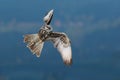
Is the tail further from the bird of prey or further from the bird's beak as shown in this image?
the bird's beak

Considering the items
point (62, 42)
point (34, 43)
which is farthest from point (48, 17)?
point (62, 42)

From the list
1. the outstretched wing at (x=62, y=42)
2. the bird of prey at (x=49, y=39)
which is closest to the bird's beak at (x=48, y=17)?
the bird of prey at (x=49, y=39)

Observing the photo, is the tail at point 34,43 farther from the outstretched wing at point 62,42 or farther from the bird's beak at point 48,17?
the bird's beak at point 48,17

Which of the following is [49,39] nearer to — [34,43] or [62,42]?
[62,42]

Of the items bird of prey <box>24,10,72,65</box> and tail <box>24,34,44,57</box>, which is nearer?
bird of prey <box>24,10,72,65</box>

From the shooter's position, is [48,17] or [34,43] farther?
[34,43]

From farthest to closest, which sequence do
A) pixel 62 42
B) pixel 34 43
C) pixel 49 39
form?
pixel 62 42
pixel 49 39
pixel 34 43

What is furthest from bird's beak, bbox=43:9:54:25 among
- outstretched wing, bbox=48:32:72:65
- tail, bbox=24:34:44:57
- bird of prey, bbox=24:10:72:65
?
tail, bbox=24:34:44:57
